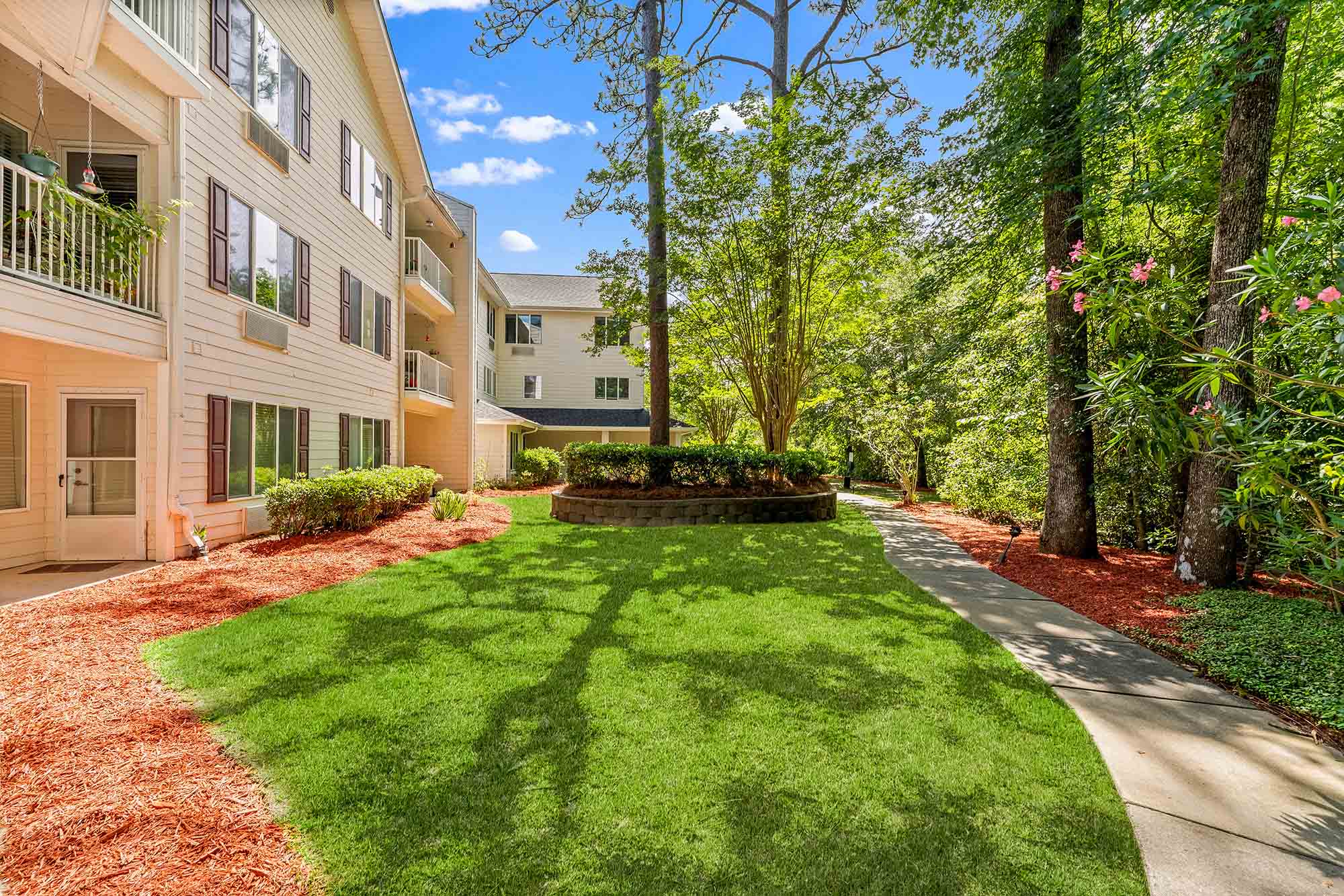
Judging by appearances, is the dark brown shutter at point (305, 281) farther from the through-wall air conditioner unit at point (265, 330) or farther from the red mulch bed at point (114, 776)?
the red mulch bed at point (114, 776)

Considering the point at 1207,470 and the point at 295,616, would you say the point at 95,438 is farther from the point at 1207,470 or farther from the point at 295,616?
the point at 1207,470

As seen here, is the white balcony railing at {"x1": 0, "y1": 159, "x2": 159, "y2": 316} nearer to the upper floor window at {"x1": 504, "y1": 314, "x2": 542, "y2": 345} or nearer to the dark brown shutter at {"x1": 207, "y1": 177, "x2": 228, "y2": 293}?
the dark brown shutter at {"x1": 207, "y1": 177, "x2": 228, "y2": 293}

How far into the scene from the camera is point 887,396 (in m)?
19.3

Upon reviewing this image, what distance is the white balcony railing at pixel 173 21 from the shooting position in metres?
6.63

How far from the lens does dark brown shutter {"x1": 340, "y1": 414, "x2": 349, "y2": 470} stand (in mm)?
11570

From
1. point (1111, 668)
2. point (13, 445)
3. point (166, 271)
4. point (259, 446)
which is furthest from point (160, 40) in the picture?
point (1111, 668)

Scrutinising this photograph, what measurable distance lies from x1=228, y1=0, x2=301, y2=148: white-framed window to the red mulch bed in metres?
7.94

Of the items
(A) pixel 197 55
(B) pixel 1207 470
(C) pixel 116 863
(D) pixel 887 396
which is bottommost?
(C) pixel 116 863

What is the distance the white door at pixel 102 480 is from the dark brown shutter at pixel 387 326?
6915 millimetres

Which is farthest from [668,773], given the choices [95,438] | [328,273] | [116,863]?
[328,273]

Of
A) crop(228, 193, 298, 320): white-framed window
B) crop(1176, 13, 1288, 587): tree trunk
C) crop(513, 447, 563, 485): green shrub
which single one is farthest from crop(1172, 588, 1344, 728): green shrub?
crop(513, 447, 563, 485): green shrub

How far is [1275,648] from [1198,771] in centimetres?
241

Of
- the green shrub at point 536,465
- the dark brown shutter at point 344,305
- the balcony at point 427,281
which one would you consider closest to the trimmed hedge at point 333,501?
the dark brown shutter at point 344,305

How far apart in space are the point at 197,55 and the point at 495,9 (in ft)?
15.9
